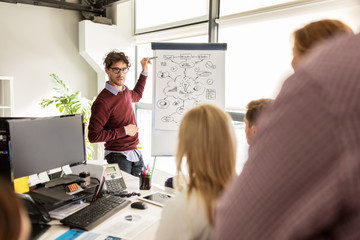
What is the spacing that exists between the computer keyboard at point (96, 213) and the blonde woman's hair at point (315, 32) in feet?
3.99

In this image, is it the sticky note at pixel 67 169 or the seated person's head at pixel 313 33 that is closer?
the seated person's head at pixel 313 33

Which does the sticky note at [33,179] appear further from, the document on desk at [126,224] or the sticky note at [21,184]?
the document on desk at [126,224]

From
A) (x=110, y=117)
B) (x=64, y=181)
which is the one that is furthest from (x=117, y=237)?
(x=110, y=117)

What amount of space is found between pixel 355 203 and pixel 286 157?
86mm

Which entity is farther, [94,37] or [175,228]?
[94,37]

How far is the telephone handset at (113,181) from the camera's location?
1929mm

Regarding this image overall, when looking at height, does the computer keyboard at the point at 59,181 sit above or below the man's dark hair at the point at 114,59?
below

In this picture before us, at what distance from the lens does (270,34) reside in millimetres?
2879

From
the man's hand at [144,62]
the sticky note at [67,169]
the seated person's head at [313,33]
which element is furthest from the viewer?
the man's hand at [144,62]

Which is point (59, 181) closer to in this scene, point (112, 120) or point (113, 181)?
point (113, 181)

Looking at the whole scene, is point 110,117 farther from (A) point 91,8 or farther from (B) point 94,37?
(A) point 91,8

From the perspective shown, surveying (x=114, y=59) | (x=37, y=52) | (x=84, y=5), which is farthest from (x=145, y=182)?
(x=84, y=5)

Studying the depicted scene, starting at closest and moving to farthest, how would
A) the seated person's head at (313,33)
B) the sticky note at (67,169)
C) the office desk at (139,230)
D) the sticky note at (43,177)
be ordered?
the seated person's head at (313,33) → the office desk at (139,230) → the sticky note at (43,177) → the sticky note at (67,169)

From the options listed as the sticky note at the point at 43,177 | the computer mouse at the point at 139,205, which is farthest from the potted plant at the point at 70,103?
the computer mouse at the point at 139,205
